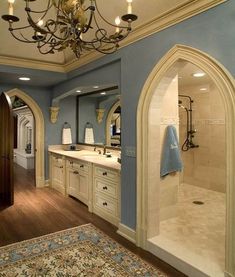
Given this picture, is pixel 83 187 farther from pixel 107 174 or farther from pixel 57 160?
pixel 57 160

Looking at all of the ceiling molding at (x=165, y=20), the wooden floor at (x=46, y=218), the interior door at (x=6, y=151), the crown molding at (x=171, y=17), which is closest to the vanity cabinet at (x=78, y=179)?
the wooden floor at (x=46, y=218)

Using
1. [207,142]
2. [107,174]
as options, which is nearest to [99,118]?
[107,174]

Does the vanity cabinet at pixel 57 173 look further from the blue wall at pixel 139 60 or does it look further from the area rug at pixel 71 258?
the area rug at pixel 71 258

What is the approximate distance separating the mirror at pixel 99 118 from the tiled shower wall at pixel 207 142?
75.6 inches

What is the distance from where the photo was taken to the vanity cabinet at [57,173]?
4.82 metres

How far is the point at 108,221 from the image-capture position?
11.2 feet

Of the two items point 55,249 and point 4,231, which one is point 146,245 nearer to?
→ point 55,249

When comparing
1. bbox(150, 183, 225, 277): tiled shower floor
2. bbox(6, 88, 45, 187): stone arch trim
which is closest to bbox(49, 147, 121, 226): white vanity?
bbox(6, 88, 45, 187): stone arch trim

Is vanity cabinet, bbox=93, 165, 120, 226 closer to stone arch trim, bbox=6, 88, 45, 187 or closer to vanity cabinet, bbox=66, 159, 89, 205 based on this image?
vanity cabinet, bbox=66, 159, 89, 205

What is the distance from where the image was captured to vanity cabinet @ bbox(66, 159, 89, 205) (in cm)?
401

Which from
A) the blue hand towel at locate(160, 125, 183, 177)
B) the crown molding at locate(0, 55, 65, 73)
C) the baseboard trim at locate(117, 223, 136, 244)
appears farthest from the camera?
the crown molding at locate(0, 55, 65, 73)

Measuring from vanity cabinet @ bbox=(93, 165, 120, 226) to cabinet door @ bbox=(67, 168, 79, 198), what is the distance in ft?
2.21

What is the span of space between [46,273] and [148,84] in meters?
2.15

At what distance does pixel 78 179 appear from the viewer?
4254mm
